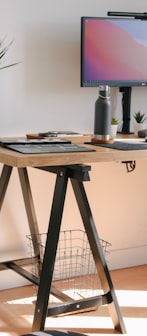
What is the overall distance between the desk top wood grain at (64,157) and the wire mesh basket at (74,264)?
0.94 meters

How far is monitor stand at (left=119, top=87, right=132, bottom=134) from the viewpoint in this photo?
3.17 meters

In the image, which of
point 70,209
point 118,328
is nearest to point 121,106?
point 70,209

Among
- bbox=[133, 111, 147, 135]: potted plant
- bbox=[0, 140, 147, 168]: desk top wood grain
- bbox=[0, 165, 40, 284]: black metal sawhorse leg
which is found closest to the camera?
bbox=[0, 140, 147, 168]: desk top wood grain

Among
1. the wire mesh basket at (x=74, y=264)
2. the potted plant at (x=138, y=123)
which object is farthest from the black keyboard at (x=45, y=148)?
the wire mesh basket at (x=74, y=264)

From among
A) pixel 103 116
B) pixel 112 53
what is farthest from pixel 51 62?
pixel 103 116

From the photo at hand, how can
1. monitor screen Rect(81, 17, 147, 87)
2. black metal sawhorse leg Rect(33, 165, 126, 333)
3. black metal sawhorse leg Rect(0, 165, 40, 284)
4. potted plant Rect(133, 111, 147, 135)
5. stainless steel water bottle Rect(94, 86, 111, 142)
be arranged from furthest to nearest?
potted plant Rect(133, 111, 147, 135) < monitor screen Rect(81, 17, 147, 87) < black metal sawhorse leg Rect(0, 165, 40, 284) < stainless steel water bottle Rect(94, 86, 111, 142) < black metal sawhorse leg Rect(33, 165, 126, 333)

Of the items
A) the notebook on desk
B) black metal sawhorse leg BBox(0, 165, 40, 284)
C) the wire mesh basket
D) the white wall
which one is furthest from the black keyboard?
the wire mesh basket

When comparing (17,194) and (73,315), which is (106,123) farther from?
(73,315)

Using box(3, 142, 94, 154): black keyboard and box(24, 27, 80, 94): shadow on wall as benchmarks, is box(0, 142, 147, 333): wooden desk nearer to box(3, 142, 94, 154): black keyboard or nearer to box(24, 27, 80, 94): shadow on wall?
box(3, 142, 94, 154): black keyboard

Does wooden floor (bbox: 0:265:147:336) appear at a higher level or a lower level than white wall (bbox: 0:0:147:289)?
lower

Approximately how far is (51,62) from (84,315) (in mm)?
1265

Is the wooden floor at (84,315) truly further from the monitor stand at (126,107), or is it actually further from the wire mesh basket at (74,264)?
the monitor stand at (126,107)

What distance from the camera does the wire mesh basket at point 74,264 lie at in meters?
3.17

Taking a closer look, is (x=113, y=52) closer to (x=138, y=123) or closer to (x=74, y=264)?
(x=138, y=123)
